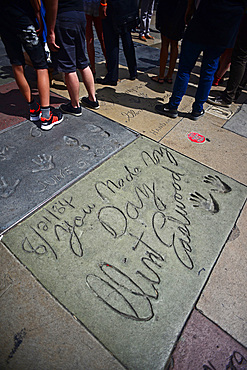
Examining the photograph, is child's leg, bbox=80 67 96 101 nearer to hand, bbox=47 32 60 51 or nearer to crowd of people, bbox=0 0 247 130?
crowd of people, bbox=0 0 247 130

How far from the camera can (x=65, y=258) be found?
4.93ft

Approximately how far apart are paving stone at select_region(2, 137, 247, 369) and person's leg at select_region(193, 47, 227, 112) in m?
1.19

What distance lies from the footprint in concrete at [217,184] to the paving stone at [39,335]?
1641 millimetres

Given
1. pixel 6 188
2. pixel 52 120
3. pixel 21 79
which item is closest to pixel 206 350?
pixel 6 188

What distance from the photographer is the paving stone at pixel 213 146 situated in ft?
7.75

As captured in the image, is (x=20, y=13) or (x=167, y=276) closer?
(x=167, y=276)

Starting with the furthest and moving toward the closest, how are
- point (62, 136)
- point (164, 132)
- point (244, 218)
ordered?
point (164, 132) < point (62, 136) < point (244, 218)

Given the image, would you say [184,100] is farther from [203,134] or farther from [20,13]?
[20,13]

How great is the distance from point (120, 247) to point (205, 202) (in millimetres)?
916

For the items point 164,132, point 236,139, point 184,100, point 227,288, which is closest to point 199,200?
point 227,288

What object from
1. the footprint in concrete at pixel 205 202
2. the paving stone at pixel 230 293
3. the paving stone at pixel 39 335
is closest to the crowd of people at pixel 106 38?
the footprint in concrete at pixel 205 202

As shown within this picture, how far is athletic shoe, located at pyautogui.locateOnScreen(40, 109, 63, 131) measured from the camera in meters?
2.57

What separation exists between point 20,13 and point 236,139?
2743 millimetres

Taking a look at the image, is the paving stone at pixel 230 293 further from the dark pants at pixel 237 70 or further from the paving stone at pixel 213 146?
the dark pants at pixel 237 70
